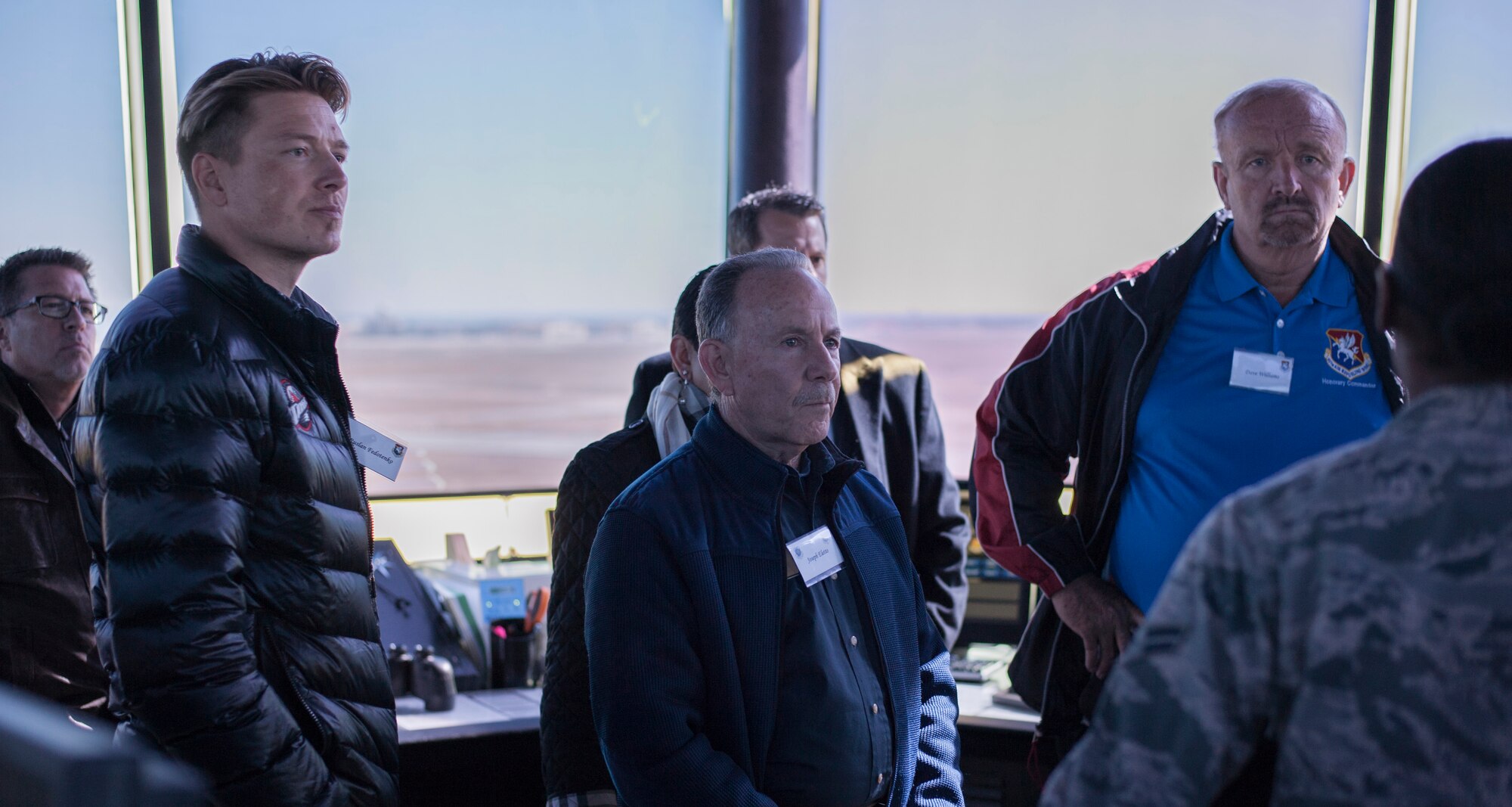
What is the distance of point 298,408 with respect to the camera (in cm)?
149

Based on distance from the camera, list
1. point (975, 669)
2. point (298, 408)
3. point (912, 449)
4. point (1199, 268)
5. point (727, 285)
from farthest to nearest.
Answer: point (975, 669) → point (912, 449) → point (1199, 268) → point (727, 285) → point (298, 408)

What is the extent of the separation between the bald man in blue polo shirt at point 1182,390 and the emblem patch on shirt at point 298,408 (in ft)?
3.97

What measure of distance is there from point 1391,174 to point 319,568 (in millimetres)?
3249

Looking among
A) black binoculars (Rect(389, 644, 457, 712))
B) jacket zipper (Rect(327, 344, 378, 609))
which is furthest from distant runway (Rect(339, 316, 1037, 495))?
jacket zipper (Rect(327, 344, 378, 609))

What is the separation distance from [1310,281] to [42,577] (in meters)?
2.36

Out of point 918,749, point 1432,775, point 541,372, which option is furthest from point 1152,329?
point 541,372

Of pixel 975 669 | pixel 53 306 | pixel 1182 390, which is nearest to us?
pixel 1182 390

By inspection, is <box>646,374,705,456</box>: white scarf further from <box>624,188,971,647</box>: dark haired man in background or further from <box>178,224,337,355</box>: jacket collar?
<box>178,224,337,355</box>: jacket collar

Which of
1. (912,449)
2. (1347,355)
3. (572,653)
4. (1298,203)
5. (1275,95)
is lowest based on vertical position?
(572,653)

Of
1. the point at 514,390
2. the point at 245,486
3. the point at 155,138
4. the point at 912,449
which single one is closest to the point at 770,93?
the point at 514,390

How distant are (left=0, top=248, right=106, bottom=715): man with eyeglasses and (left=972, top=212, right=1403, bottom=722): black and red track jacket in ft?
5.67

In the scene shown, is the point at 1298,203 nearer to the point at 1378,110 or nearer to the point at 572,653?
the point at 572,653

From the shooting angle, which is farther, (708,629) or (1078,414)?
(1078,414)

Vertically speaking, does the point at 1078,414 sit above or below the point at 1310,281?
below
